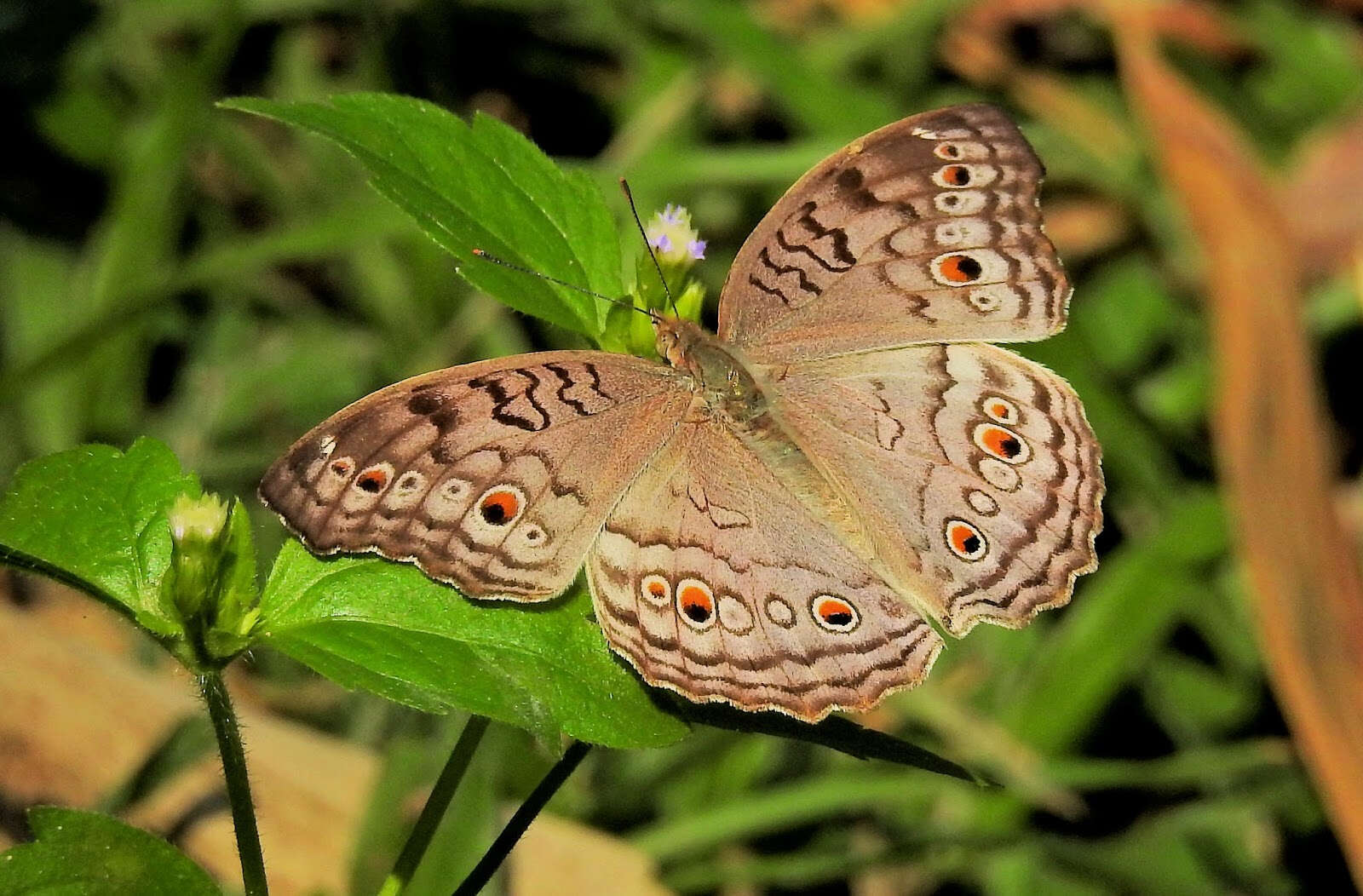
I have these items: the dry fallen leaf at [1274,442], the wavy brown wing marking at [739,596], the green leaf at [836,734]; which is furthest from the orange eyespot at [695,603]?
the dry fallen leaf at [1274,442]

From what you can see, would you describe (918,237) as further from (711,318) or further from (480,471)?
(711,318)

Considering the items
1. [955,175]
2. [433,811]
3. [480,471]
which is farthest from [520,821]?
[955,175]

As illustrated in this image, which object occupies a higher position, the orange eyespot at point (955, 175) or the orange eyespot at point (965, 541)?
the orange eyespot at point (955, 175)

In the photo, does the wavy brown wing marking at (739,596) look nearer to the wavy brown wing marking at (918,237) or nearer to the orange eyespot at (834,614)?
the orange eyespot at (834,614)

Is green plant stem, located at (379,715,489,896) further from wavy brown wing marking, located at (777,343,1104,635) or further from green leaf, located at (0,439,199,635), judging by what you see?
wavy brown wing marking, located at (777,343,1104,635)

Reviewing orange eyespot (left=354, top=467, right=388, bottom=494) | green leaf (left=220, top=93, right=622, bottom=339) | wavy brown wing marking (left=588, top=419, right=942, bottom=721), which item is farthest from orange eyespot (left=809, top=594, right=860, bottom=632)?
orange eyespot (left=354, top=467, right=388, bottom=494)

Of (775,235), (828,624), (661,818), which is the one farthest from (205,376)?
(828,624)

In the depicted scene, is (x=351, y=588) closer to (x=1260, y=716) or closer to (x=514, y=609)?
(x=514, y=609)
